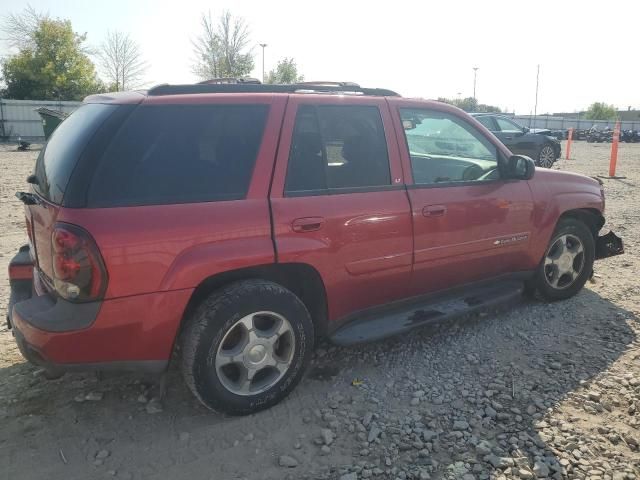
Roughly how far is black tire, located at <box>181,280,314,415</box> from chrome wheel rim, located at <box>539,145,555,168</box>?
14.7 metres

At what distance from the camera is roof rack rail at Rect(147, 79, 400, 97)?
2877 mm

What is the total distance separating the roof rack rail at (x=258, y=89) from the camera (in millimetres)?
2877

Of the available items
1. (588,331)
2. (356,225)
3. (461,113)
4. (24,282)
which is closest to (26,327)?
(24,282)

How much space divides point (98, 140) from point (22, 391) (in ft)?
5.65

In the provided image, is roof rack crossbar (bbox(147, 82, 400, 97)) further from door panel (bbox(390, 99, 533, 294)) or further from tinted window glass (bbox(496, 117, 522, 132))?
tinted window glass (bbox(496, 117, 522, 132))

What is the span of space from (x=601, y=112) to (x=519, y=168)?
281 feet

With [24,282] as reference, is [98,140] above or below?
above

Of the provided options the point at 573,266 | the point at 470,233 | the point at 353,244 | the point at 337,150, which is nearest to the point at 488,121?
the point at 573,266

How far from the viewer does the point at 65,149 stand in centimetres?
271

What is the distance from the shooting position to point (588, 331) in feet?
13.2

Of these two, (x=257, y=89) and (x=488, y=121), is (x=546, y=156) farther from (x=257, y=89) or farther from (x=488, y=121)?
(x=257, y=89)

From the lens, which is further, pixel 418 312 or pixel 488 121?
pixel 488 121

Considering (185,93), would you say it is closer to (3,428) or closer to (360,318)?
(360,318)

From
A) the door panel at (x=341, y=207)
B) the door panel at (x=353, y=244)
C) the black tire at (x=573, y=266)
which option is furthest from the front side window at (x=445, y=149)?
the black tire at (x=573, y=266)
